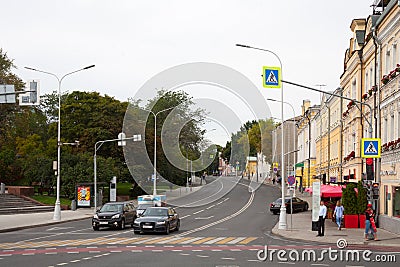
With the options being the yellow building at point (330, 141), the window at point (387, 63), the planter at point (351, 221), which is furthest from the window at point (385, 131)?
the yellow building at point (330, 141)

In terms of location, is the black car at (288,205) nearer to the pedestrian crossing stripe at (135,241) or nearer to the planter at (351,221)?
the planter at (351,221)

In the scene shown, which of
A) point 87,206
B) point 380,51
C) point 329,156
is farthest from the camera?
point 329,156

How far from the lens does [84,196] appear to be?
5525cm

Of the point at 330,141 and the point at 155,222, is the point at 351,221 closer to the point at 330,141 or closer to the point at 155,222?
the point at 155,222

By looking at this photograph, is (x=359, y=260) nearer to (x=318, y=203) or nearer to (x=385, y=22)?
(x=318, y=203)

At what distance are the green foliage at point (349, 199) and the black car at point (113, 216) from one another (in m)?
12.9

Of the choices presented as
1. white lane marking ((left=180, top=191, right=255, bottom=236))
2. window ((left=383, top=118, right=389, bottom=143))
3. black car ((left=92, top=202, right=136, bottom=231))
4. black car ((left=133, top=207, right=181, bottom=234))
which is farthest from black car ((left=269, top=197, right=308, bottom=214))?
black car ((left=133, top=207, right=181, bottom=234))

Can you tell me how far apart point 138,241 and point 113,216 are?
26.7ft

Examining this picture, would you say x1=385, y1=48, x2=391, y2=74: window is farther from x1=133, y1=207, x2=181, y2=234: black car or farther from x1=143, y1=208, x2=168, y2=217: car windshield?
x1=143, y1=208, x2=168, y2=217: car windshield

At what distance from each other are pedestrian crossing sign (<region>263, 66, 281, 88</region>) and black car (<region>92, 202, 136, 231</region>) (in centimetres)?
1187

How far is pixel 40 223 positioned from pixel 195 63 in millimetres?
16951

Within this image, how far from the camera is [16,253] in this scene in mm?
20109

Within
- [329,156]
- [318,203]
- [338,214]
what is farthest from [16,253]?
[329,156]

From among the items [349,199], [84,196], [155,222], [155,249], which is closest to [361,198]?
[349,199]
